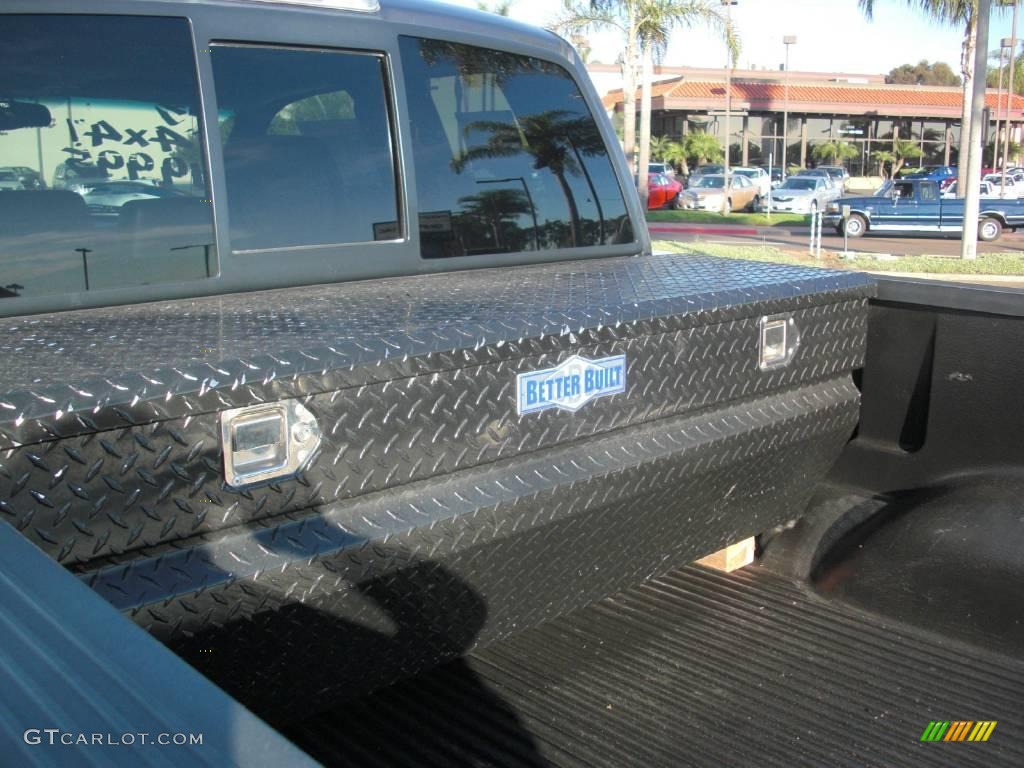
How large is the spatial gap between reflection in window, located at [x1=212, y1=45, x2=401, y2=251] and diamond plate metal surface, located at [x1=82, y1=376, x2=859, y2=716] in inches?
31.6

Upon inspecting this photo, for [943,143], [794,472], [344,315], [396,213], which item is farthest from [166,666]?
[943,143]

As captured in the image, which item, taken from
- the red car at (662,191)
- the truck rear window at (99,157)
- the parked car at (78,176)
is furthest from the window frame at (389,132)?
the red car at (662,191)

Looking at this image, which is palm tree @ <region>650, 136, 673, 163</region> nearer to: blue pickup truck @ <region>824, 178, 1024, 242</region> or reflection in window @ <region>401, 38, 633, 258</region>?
blue pickup truck @ <region>824, 178, 1024, 242</region>

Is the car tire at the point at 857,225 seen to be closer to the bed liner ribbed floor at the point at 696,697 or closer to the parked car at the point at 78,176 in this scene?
the bed liner ribbed floor at the point at 696,697

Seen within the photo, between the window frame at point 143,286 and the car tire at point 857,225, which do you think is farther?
the car tire at point 857,225

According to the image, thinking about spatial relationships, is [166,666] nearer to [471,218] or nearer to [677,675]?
[677,675]

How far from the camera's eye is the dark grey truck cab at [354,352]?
176 centimetres

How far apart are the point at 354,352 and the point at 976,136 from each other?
63.8 ft

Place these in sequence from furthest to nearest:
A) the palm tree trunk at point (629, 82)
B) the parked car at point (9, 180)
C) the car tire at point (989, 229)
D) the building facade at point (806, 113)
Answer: the building facade at point (806, 113) → the car tire at point (989, 229) → the palm tree trunk at point (629, 82) → the parked car at point (9, 180)

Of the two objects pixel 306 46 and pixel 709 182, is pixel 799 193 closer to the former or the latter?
pixel 709 182

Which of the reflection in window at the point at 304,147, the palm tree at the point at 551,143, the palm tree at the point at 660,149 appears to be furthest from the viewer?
the palm tree at the point at 660,149

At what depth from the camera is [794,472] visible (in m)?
3.13

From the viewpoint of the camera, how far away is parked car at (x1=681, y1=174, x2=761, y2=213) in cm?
3800

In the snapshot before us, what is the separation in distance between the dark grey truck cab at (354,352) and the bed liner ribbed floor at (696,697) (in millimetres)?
192
